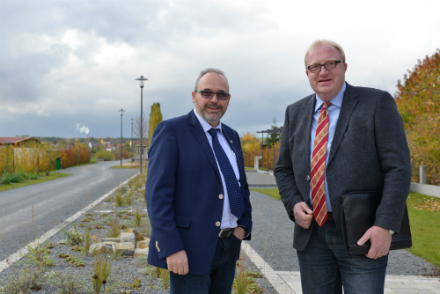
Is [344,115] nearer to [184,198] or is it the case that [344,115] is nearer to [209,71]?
[209,71]

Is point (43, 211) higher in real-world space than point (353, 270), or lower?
lower

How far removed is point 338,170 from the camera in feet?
6.98

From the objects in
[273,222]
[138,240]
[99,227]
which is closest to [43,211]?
[99,227]

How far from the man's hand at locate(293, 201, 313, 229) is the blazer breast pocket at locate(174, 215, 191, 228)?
70 cm

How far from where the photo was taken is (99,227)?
23.1ft

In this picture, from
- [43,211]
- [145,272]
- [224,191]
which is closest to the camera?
[224,191]

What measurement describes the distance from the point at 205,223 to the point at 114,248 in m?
3.37

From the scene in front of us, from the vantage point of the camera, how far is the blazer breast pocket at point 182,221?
83.6 inches

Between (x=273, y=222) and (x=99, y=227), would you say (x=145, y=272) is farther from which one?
(x=273, y=222)

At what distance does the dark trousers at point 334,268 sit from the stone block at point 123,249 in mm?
3387

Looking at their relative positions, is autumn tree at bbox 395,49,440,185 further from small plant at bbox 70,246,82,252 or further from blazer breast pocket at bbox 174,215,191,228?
blazer breast pocket at bbox 174,215,191,228

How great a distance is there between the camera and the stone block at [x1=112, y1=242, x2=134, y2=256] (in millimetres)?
5023

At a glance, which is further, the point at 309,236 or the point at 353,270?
the point at 309,236

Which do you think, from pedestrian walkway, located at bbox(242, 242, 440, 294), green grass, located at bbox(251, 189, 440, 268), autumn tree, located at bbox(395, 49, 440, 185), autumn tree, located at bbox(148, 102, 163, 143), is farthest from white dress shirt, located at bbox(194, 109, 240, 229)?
autumn tree, located at bbox(148, 102, 163, 143)
